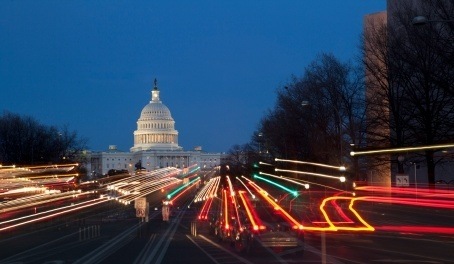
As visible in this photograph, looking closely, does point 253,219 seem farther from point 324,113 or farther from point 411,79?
point 324,113

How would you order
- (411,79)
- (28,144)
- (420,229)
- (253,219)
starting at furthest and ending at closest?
(28,144) < (411,79) < (420,229) < (253,219)

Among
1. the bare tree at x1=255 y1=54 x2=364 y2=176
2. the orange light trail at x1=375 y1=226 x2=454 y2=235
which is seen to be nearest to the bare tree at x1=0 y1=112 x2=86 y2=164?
the bare tree at x1=255 y1=54 x2=364 y2=176

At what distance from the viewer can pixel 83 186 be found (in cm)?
8819

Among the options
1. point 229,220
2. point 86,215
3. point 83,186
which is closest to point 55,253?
point 229,220

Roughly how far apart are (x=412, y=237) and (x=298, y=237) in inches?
363

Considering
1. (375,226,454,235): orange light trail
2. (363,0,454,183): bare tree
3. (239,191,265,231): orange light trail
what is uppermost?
(363,0,454,183): bare tree

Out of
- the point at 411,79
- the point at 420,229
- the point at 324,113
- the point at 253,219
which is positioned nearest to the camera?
the point at 253,219

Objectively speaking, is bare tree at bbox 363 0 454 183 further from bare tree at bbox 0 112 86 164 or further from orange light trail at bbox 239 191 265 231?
bare tree at bbox 0 112 86 164

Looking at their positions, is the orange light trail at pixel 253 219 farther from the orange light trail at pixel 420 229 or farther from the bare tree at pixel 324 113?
the bare tree at pixel 324 113

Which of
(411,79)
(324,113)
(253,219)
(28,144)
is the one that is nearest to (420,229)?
(411,79)

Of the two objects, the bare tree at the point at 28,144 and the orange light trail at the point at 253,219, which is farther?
the bare tree at the point at 28,144

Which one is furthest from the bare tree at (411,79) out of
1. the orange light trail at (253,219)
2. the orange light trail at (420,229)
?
the orange light trail at (253,219)

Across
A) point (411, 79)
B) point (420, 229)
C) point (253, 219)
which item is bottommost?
point (420, 229)

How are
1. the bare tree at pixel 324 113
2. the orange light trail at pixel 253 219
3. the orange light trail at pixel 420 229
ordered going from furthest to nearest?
the bare tree at pixel 324 113
the orange light trail at pixel 420 229
the orange light trail at pixel 253 219
